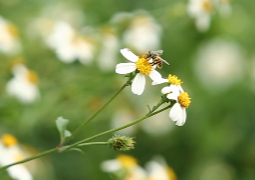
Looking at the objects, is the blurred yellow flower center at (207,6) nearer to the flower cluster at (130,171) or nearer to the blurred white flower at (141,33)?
the blurred white flower at (141,33)

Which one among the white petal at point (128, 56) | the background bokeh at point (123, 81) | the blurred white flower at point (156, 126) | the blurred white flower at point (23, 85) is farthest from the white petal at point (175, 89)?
the blurred white flower at point (156, 126)

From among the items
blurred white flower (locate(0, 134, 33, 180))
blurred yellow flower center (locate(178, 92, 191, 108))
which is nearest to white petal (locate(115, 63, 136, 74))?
blurred yellow flower center (locate(178, 92, 191, 108))

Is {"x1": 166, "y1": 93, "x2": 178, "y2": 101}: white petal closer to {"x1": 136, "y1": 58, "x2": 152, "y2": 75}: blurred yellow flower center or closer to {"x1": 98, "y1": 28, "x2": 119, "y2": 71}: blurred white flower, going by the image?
{"x1": 136, "y1": 58, "x2": 152, "y2": 75}: blurred yellow flower center

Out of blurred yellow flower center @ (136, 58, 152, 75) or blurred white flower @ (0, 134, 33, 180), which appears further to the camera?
blurred white flower @ (0, 134, 33, 180)

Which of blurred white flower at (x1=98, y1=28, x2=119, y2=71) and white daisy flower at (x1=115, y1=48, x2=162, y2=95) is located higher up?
blurred white flower at (x1=98, y1=28, x2=119, y2=71)

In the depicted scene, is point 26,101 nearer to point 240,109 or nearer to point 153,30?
point 153,30

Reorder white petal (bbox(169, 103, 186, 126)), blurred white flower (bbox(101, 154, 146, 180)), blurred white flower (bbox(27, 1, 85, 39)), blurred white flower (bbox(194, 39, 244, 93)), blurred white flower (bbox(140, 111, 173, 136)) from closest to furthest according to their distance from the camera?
white petal (bbox(169, 103, 186, 126))
blurred white flower (bbox(101, 154, 146, 180))
blurred white flower (bbox(27, 1, 85, 39))
blurred white flower (bbox(140, 111, 173, 136))
blurred white flower (bbox(194, 39, 244, 93))

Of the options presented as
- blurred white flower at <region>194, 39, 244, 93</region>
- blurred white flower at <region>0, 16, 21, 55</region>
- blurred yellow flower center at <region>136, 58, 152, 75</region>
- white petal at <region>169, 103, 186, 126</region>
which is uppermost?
blurred white flower at <region>194, 39, 244, 93</region>
